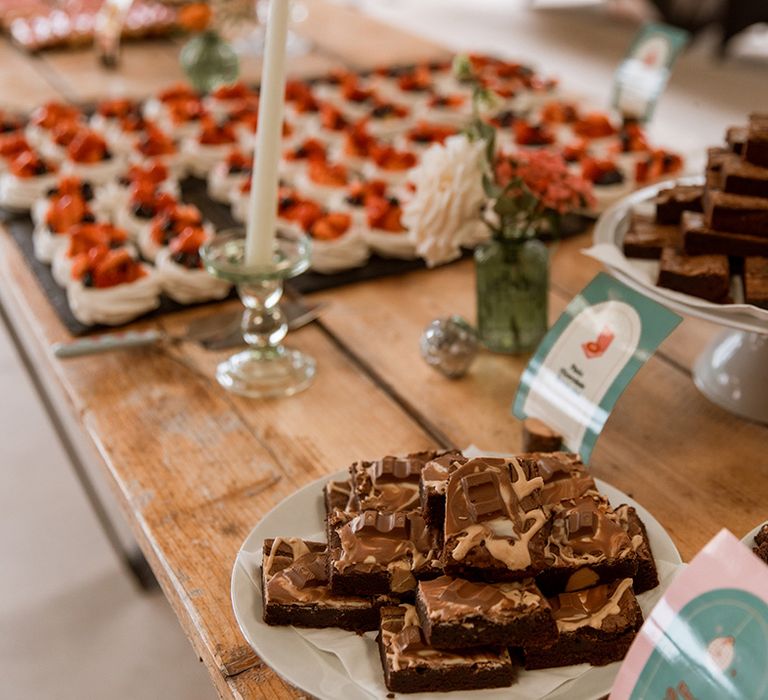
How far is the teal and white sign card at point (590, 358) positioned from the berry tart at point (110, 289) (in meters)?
0.73

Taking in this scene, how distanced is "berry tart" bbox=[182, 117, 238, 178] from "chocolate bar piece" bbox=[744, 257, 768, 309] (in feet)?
4.73

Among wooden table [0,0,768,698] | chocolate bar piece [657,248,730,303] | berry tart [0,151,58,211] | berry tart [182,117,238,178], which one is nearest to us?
wooden table [0,0,768,698]

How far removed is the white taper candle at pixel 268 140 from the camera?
130 centimetres

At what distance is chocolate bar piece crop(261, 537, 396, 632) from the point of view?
0.94 metres

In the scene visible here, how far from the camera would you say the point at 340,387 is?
1540 mm

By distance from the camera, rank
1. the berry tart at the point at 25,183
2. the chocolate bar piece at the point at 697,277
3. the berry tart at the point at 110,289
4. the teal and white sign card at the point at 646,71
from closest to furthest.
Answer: the chocolate bar piece at the point at 697,277
the berry tart at the point at 110,289
the berry tart at the point at 25,183
the teal and white sign card at the point at 646,71

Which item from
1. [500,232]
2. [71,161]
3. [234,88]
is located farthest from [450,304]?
[234,88]

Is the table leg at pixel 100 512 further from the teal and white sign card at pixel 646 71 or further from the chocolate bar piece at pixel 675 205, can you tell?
the teal and white sign card at pixel 646 71

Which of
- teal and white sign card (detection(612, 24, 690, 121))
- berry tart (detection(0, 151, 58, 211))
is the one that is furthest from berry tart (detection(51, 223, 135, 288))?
teal and white sign card (detection(612, 24, 690, 121))

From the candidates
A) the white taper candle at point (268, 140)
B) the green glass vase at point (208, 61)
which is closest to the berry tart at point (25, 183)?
the green glass vase at point (208, 61)

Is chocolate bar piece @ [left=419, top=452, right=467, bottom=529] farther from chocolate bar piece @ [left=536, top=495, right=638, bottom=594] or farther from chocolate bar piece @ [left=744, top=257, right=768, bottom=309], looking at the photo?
chocolate bar piece @ [left=744, top=257, right=768, bottom=309]

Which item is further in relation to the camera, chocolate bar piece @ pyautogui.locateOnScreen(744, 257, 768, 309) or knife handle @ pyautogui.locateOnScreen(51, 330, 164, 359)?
knife handle @ pyautogui.locateOnScreen(51, 330, 164, 359)

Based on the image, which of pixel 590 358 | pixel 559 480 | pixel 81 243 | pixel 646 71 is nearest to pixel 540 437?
pixel 590 358

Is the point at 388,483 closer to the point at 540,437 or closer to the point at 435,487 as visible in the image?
the point at 435,487
